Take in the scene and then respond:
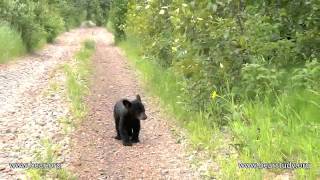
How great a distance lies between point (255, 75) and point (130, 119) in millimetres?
2187

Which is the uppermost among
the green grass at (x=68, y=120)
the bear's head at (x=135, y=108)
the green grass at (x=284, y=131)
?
the green grass at (x=284, y=131)

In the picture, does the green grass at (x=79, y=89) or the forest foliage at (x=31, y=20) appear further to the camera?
the forest foliage at (x=31, y=20)

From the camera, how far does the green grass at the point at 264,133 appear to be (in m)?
5.29

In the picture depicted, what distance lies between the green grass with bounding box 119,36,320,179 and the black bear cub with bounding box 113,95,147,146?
0.84m

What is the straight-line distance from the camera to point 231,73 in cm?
766

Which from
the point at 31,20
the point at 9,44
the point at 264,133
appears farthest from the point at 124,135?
the point at 31,20

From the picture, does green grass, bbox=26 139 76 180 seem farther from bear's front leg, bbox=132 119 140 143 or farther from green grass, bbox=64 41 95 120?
green grass, bbox=64 41 95 120

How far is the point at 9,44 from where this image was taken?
19.1m

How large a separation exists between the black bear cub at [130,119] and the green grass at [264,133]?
842mm

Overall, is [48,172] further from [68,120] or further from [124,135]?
[68,120]

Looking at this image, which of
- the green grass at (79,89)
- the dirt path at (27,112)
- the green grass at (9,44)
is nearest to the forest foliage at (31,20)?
the green grass at (9,44)

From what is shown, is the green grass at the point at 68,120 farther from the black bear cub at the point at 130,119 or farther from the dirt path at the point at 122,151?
the black bear cub at the point at 130,119

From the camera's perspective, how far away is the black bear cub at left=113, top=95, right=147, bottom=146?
7.74 meters

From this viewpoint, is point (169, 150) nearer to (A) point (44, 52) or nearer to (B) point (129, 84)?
(B) point (129, 84)
